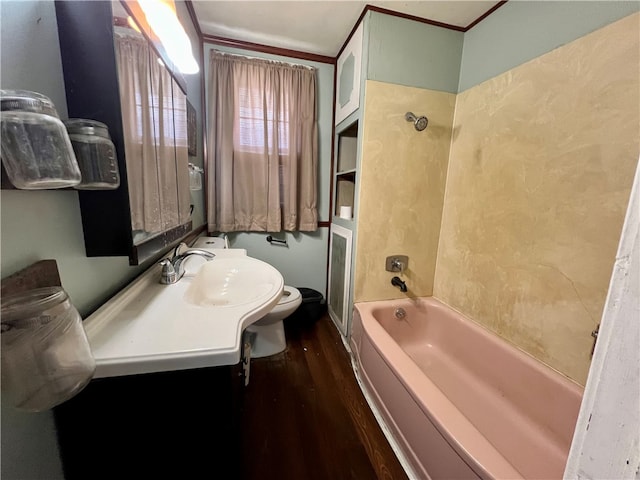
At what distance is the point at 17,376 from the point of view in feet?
1.21

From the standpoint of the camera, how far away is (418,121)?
153cm

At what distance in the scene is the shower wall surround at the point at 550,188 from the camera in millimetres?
936

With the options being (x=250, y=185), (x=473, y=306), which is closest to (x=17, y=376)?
(x=250, y=185)

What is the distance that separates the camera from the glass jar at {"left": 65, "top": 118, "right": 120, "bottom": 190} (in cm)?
52

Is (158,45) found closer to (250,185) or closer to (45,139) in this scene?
(45,139)

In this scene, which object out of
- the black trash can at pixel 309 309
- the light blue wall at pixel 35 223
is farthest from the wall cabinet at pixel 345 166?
the light blue wall at pixel 35 223

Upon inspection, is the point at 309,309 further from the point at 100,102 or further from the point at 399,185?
the point at 100,102

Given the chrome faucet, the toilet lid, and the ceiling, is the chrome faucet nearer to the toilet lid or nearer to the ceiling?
the toilet lid

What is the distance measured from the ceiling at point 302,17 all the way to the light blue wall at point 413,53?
66mm

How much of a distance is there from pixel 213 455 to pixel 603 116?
1.79 meters

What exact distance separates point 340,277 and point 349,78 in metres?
1.52

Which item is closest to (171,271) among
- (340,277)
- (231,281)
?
(231,281)

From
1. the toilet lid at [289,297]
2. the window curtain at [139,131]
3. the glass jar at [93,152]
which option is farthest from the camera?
the toilet lid at [289,297]

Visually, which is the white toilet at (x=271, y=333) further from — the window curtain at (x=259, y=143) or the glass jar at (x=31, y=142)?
the glass jar at (x=31, y=142)
